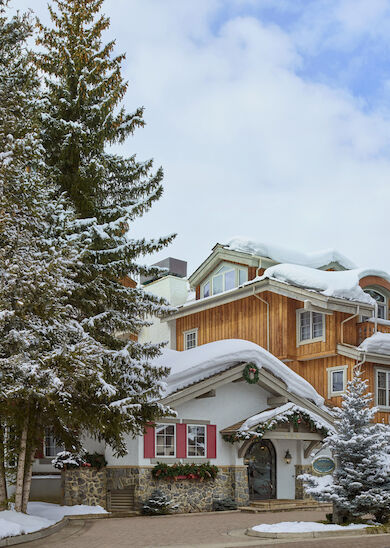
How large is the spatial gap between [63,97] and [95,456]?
1036 centimetres

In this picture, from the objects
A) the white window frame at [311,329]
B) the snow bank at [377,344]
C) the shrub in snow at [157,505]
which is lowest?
the shrub in snow at [157,505]

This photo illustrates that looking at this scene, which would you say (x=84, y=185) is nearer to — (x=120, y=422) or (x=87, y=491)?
(x=120, y=422)

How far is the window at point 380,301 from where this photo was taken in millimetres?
29312

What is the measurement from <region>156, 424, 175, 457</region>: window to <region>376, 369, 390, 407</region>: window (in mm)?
10536

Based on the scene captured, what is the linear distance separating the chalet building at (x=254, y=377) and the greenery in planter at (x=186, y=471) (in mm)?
143

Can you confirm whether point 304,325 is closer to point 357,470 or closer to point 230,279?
point 230,279

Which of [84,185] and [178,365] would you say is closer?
[84,185]

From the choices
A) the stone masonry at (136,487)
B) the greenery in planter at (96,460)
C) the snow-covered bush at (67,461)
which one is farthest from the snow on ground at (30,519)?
the greenery in planter at (96,460)

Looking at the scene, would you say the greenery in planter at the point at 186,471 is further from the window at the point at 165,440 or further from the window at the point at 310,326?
the window at the point at 310,326

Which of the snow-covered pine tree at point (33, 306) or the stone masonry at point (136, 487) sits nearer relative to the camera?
the snow-covered pine tree at point (33, 306)

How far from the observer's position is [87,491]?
61.5 feet

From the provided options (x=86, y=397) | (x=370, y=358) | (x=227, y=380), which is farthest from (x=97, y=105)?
(x=370, y=358)

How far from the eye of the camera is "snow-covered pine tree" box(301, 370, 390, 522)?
14383 millimetres

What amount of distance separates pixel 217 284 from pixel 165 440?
12.4 meters
